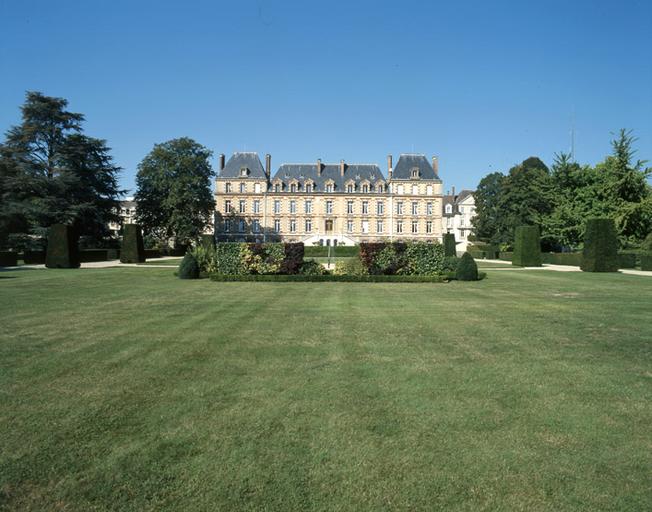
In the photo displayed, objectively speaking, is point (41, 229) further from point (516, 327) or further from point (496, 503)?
point (496, 503)

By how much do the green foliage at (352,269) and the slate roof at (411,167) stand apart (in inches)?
1624

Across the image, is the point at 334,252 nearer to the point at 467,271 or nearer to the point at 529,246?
the point at 529,246

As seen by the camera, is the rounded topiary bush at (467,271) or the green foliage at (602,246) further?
the green foliage at (602,246)

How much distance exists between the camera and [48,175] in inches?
1435

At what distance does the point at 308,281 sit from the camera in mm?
17406

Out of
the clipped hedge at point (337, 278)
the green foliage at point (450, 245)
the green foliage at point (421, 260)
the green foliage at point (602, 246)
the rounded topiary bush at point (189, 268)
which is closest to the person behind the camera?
the clipped hedge at point (337, 278)

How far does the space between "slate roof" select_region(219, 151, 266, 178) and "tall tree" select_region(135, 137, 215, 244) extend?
904 centimetres

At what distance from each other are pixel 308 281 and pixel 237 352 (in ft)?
37.5

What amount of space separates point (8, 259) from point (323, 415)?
31.0 m

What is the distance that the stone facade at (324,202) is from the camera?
189ft

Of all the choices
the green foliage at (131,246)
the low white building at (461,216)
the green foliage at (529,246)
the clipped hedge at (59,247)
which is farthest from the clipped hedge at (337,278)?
the low white building at (461,216)

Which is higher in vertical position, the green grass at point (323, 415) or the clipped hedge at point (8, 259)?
the clipped hedge at point (8, 259)

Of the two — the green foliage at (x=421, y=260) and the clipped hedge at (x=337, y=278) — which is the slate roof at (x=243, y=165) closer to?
the clipped hedge at (x=337, y=278)

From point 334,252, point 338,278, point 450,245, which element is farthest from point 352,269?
point 334,252
